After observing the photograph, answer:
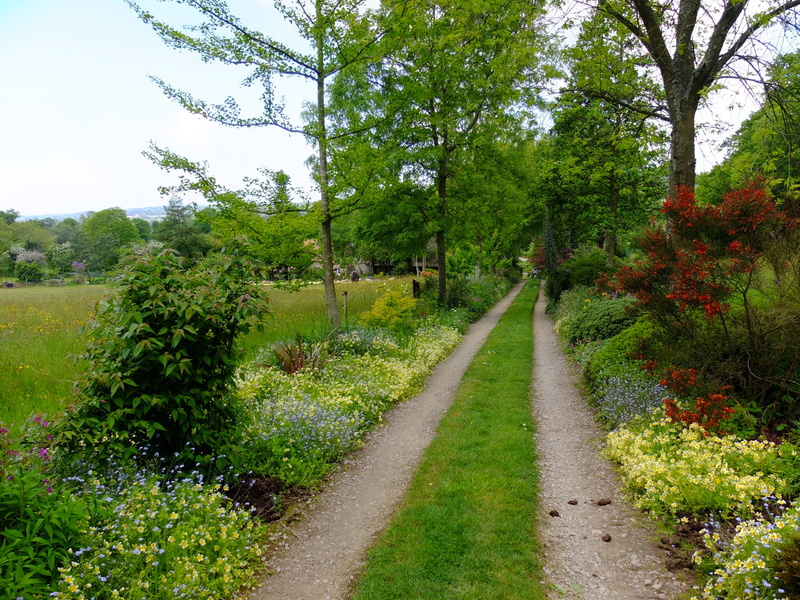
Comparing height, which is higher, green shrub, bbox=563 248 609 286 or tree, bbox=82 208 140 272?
tree, bbox=82 208 140 272

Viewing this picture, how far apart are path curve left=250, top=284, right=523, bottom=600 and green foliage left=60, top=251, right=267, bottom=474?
1.15 m

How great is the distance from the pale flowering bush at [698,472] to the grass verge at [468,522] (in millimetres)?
1086

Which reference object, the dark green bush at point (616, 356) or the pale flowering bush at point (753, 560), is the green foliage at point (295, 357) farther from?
the pale flowering bush at point (753, 560)

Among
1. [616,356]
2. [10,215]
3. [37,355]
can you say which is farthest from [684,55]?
[10,215]

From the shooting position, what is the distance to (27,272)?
142 feet

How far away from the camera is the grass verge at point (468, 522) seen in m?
3.17

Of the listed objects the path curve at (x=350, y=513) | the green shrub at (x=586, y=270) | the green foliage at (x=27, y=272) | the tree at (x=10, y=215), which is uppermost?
the tree at (x=10, y=215)

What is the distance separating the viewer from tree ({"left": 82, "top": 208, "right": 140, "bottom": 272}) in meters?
47.3

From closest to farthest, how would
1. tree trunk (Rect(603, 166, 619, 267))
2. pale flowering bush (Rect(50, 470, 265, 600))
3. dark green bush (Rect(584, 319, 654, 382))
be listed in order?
pale flowering bush (Rect(50, 470, 265, 600)) → dark green bush (Rect(584, 319, 654, 382)) → tree trunk (Rect(603, 166, 619, 267))

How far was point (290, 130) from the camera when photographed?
8.80m

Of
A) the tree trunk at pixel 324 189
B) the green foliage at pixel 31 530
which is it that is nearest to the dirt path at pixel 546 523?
the green foliage at pixel 31 530

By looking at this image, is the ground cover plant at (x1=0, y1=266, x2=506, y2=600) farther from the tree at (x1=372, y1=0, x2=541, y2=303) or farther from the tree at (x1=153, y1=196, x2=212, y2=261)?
the tree at (x1=153, y1=196, x2=212, y2=261)

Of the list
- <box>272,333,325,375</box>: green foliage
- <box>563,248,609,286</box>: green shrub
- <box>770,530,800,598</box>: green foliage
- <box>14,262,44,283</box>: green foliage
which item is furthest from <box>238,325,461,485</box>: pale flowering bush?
<box>14,262,44,283</box>: green foliage

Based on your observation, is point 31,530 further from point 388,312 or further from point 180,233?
point 180,233
